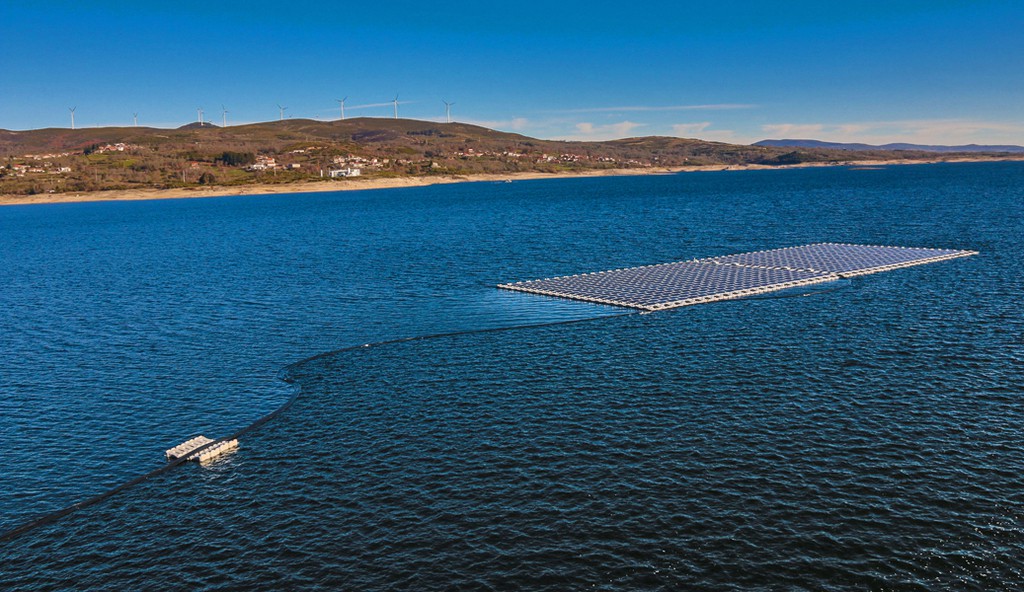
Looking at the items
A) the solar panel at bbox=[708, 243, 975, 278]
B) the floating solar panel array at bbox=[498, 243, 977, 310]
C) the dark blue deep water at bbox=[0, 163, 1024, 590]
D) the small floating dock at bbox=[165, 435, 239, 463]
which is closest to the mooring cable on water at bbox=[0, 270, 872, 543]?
the small floating dock at bbox=[165, 435, 239, 463]

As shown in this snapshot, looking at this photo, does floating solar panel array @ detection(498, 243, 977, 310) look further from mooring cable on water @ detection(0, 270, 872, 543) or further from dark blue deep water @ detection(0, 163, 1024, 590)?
dark blue deep water @ detection(0, 163, 1024, 590)

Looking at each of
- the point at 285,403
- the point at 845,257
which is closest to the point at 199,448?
the point at 285,403

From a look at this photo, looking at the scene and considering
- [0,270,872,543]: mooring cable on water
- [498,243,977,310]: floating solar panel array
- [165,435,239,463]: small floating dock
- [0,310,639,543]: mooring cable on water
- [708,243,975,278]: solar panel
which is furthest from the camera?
[708,243,975,278]: solar panel

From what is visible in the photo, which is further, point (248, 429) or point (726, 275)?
point (726, 275)

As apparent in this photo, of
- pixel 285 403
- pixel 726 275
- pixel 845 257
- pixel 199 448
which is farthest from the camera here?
pixel 845 257

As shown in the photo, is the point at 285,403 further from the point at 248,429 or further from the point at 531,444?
the point at 531,444

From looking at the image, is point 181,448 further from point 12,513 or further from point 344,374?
point 344,374

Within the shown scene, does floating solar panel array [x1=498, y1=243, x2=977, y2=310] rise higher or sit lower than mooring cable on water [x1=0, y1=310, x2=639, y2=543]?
higher
